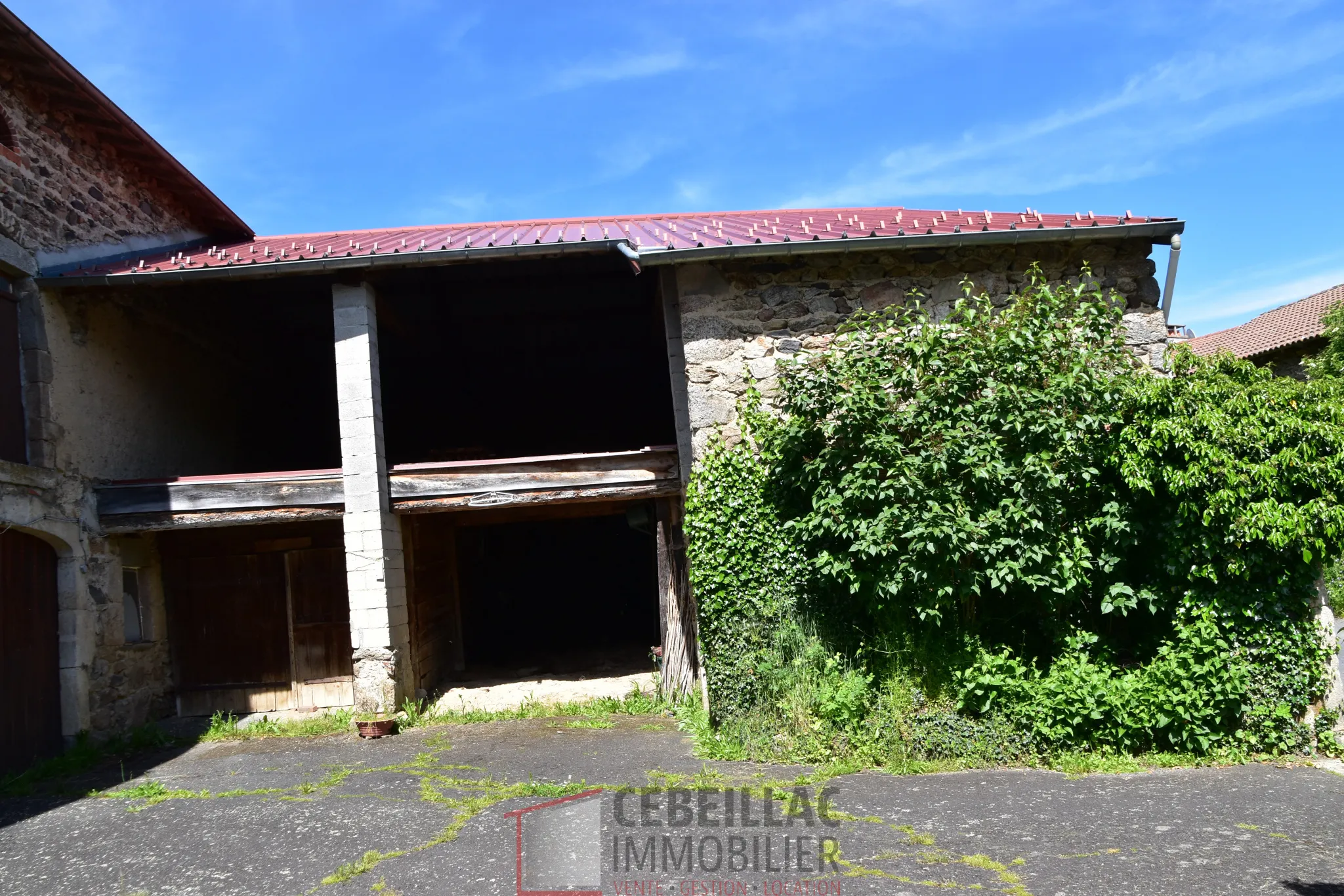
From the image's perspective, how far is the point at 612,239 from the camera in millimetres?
7531

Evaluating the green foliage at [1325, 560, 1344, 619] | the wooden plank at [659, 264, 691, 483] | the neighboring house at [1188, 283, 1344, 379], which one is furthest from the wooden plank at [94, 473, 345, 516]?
the neighboring house at [1188, 283, 1344, 379]

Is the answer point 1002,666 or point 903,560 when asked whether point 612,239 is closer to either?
point 903,560

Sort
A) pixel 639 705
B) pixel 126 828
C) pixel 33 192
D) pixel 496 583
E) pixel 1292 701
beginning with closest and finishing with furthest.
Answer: pixel 126 828 → pixel 1292 701 → pixel 33 192 → pixel 639 705 → pixel 496 583

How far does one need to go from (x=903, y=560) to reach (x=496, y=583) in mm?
7808

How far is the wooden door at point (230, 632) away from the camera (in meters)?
8.95

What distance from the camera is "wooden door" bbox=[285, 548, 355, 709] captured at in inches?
352

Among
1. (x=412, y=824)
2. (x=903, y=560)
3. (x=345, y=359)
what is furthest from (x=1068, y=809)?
(x=345, y=359)

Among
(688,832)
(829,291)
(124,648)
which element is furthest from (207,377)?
(688,832)

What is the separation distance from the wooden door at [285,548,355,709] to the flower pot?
5.14 feet

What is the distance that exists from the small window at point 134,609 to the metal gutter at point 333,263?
2761 mm

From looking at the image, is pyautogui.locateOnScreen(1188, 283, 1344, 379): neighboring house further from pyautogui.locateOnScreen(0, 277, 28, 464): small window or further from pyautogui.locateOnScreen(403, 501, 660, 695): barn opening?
pyautogui.locateOnScreen(0, 277, 28, 464): small window

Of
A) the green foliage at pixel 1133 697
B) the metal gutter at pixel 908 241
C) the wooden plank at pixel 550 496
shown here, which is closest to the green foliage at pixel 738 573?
the wooden plank at pixel 550 496

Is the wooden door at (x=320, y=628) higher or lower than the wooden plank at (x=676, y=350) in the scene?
lower

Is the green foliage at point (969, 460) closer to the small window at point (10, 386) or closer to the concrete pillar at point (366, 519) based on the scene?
the concrete pillar at point (366, 519)
